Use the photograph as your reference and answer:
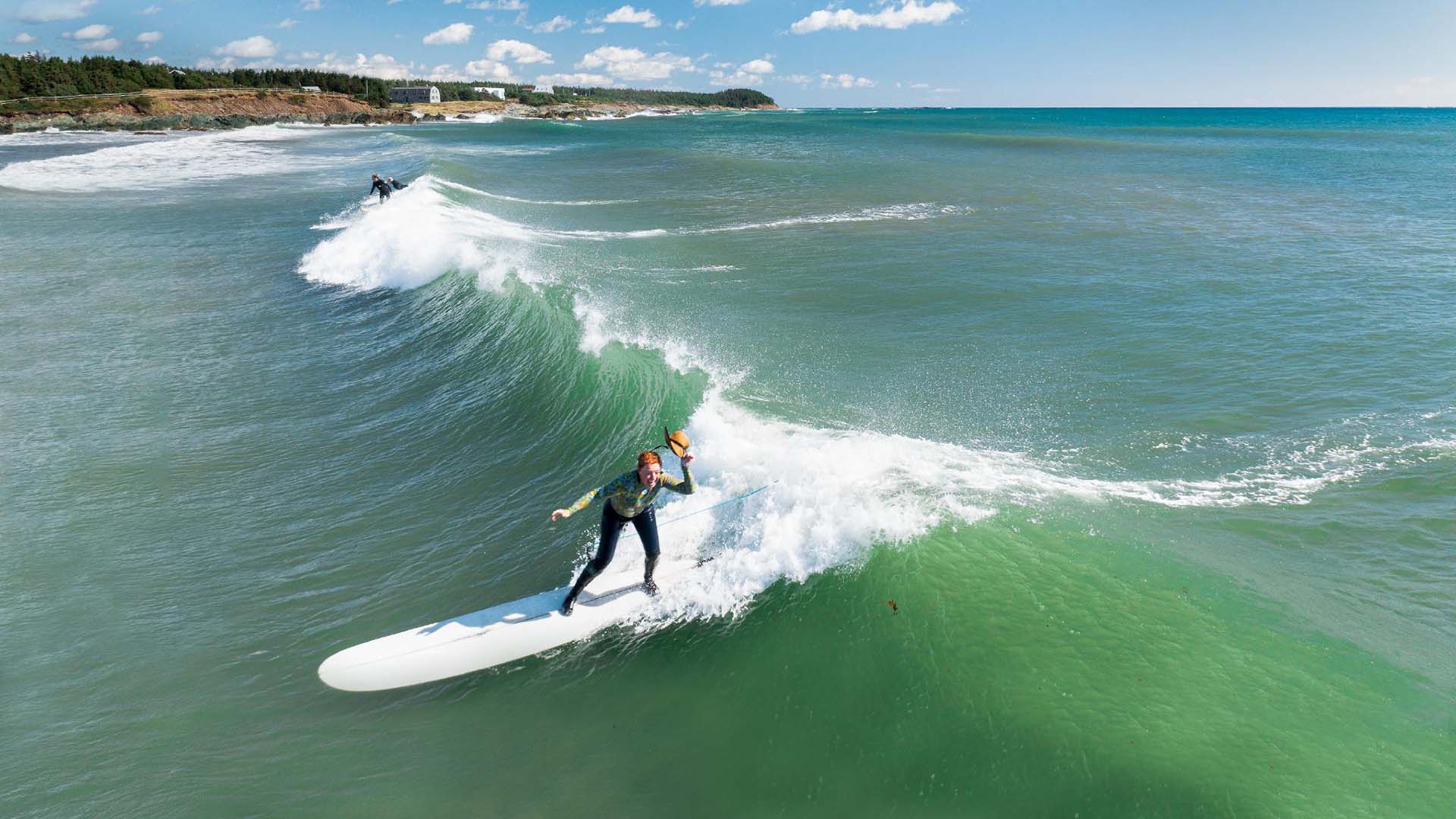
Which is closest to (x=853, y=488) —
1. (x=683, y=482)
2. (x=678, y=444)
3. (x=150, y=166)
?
(x=683, y=482)

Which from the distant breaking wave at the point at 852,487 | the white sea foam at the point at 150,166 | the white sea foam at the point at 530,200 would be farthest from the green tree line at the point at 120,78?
the distant breaking wave at the point at 852,487

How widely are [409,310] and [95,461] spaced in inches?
331

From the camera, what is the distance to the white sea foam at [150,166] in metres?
40.9

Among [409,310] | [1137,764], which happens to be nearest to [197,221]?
[409,310]

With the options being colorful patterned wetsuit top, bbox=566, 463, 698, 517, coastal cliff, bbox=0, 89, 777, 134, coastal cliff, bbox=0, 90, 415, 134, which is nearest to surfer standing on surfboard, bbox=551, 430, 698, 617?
colorful patterned wetsuit top, bbox=566, 463, 698, 517

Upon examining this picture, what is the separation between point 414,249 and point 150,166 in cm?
4211

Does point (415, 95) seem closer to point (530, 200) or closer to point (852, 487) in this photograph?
point (530, 200)

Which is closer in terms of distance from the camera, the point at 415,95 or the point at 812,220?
the point at 812,220

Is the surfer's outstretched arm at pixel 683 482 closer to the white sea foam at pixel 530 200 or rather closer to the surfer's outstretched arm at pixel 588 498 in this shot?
the surfer's outstretched arm at pixel 588 498

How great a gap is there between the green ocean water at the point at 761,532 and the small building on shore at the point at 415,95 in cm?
17348

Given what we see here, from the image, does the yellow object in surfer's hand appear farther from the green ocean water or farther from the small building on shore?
the small building on shore

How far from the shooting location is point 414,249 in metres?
22.1

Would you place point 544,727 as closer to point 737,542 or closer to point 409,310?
point 737,542

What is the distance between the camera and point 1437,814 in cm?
539
